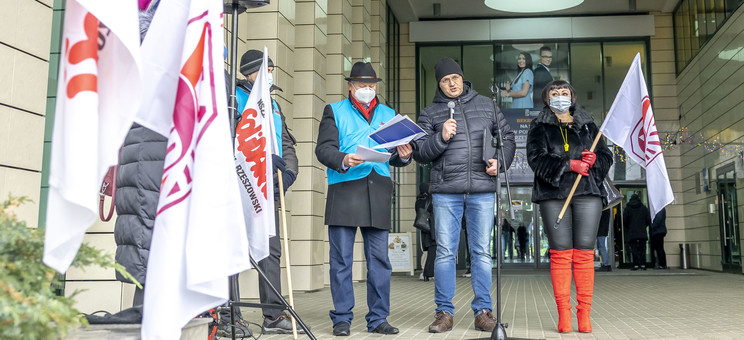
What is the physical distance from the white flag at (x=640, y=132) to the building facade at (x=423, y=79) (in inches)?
155

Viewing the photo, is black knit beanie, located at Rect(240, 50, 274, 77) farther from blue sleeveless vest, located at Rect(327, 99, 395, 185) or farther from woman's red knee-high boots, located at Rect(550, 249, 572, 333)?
woman's red knee-high boots, located at Rect(550, 249, 572, 333)

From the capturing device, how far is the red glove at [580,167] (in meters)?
5.03

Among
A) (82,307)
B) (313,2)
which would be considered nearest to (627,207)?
(313,2)

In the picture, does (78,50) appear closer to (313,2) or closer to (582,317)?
(582,317)

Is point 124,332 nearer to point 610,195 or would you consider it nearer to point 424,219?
point 610,195

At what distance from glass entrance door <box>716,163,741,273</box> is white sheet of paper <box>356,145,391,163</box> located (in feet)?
39.4

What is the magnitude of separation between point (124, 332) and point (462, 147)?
3.49m

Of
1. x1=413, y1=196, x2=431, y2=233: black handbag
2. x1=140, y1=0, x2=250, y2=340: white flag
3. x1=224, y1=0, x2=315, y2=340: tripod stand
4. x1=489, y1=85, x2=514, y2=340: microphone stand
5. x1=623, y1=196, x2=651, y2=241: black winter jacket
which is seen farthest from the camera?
x1=623, y1=196, x2=651, y2=241: black winter jacket

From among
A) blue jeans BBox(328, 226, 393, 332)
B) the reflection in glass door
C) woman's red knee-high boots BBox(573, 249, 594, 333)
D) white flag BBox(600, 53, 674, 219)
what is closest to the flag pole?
white flag BBox(600, 53, 674, 219)

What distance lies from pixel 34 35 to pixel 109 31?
9.32 ft

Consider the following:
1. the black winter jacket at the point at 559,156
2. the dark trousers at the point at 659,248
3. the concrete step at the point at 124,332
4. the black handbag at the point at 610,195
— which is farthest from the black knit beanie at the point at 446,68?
the dark trousers at the point at 659,248

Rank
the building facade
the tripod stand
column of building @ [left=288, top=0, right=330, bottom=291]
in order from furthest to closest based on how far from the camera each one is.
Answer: column of building @ [left=288, top=0, right=330, bottom=291], the building facade, the tripod stand

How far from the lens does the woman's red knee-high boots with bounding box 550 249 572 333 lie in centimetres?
507

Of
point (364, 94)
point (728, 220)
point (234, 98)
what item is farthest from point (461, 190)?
point (728, 220)
